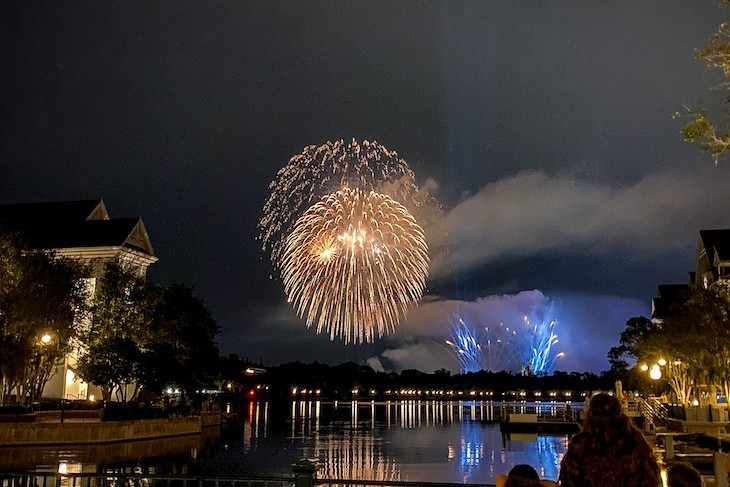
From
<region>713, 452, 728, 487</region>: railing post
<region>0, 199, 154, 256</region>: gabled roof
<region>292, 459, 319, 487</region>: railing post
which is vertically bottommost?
<region>713, 452, 728, 487</region>: railing post

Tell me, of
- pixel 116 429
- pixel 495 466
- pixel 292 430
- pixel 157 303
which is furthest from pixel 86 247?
pixel 495 466

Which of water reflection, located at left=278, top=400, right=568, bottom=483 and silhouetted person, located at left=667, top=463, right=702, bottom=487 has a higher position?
silhouetted person, located at left=667, top=463, right=702, bottom=487

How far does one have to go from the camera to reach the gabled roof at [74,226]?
7694 centimetres

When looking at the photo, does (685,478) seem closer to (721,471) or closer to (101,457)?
(721,471)

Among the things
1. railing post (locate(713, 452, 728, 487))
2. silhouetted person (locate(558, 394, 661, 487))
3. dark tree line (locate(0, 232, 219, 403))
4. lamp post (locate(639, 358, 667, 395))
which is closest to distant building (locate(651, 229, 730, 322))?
lamp post (locate(639, 358, 667, 395))

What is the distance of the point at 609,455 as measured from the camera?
643 centimetres

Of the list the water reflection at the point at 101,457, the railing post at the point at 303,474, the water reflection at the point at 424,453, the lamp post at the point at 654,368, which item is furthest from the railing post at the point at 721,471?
the lamp post at the point at 654,368

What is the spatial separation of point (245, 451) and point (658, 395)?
5839cm

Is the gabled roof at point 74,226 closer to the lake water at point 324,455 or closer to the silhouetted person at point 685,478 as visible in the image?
the lake water at point 324,455

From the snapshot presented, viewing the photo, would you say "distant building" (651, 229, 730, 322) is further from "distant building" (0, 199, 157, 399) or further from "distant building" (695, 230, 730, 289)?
"distant building" (0, 199, 157, 399)

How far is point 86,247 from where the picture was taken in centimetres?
7612

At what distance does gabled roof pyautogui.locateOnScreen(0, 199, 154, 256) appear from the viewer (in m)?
76.9

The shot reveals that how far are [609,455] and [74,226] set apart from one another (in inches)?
3156

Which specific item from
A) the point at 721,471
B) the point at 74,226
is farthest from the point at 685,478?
the point at 74,226
